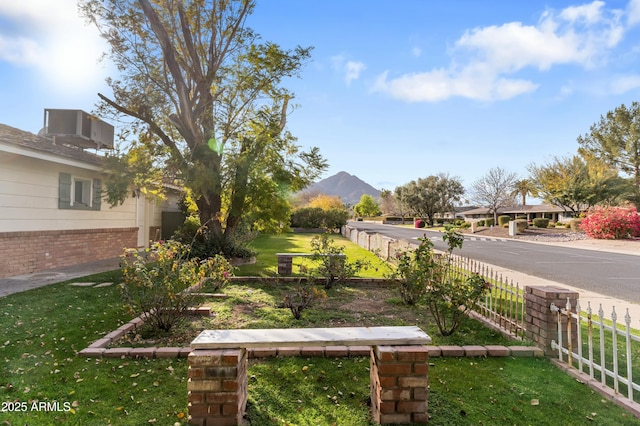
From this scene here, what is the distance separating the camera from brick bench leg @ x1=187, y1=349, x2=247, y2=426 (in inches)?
93.3

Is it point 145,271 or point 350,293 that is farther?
point 350,293

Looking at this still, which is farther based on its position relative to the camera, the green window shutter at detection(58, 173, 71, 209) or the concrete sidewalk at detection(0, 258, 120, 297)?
the green window shutter at detection(58, 173, 71, 209)

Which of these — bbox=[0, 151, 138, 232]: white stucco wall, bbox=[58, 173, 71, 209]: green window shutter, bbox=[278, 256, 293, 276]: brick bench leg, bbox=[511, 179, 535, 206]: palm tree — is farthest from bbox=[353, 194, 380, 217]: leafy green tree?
bbox=[58, 173, 71, 209]: green window shutter

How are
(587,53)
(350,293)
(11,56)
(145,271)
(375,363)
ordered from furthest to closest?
(11,56)
(587,53)
(350,293)
(145,271)
(375,363)

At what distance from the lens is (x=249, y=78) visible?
11.7 meters

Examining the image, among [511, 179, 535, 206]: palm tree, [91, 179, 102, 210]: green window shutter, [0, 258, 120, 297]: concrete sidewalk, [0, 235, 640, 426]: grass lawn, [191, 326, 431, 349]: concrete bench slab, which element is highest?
[511, 179, 535, 206]: palm tree

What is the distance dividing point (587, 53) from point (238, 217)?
1044 centimetres

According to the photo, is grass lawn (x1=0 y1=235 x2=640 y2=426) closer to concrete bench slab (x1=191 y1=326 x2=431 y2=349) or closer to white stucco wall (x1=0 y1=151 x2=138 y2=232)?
concrete bench slab (x1=191 y1=326 x2=431 y2=349)

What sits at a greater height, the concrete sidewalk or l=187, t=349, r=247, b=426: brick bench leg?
l=187, t=349, r=247, b=426: brick bench leg

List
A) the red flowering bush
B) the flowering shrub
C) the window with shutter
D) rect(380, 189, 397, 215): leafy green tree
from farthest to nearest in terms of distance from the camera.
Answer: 1. rect(380, 189, 397, 215): leafy green tree
2. the red flowering bush
3. the window with shutter
4. the flowering shrub

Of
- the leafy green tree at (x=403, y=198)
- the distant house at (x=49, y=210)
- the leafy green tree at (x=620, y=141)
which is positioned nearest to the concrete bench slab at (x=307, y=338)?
the distant house at (x=49, y=210)

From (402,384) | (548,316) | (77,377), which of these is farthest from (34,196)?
(548,316)

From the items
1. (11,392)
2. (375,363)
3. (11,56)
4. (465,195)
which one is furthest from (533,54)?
(465,195)

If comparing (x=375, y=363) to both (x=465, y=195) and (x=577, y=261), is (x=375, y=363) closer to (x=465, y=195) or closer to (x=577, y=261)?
(x=577, y=261)
